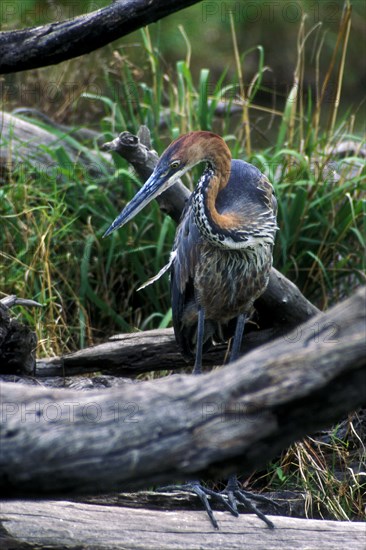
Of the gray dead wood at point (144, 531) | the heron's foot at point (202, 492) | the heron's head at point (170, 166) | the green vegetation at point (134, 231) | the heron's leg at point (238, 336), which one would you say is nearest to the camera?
the gray dead wood at point (144, 531)

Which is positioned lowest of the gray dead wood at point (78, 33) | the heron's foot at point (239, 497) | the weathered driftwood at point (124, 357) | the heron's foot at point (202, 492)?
the heron's foot at point (239, 497)

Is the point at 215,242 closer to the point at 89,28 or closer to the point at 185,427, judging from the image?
the point at 89,28

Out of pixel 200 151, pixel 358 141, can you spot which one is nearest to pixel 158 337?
pixel 200 151

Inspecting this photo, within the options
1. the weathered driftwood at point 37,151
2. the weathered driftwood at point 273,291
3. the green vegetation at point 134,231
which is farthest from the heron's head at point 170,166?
the weathered driftwood at point 37,151

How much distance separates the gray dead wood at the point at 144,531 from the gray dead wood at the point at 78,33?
1.31 m

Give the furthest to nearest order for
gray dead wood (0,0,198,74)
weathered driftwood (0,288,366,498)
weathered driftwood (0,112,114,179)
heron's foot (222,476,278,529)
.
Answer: weathered driftwood (0,112,114,179) → heron's foot (222,476,278,529) → gray dead wood (0,0,198,74) → weathered driftwood (0,288,366,498)

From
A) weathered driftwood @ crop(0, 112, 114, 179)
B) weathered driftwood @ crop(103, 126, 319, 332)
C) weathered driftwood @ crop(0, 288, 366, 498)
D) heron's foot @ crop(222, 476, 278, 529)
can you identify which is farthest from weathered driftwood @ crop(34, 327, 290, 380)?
weathered driftwood @ crop(0, 288, 366, 498)

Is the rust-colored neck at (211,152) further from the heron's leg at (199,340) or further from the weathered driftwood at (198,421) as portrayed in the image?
the weathered driftwood at (198,421)

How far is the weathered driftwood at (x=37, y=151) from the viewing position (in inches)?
186

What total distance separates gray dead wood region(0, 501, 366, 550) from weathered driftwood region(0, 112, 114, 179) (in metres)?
2.49

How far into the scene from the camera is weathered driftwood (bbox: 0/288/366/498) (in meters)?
1.57

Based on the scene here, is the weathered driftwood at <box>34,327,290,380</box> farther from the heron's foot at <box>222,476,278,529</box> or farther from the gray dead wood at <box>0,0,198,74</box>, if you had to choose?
the gray dead wood at <box>0,0,198,74</box>

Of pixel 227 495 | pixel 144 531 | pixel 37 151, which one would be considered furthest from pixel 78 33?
pixel 37 151

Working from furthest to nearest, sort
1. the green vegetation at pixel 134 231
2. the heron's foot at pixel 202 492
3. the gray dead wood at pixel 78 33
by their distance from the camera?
1. the green vegetation at pixel 134 231
2. the heron's foot at pixel 202 492
3. the gray dead wood at pixel 78 33
